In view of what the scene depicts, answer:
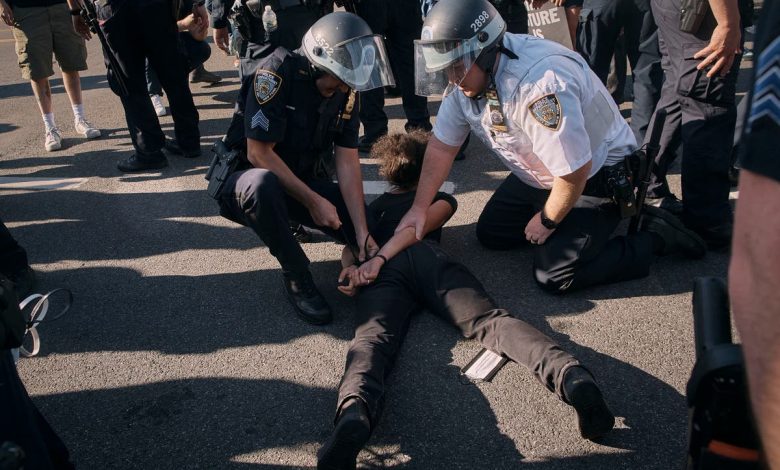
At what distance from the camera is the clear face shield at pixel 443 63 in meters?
2.65

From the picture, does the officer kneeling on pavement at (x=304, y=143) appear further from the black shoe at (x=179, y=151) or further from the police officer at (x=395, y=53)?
the black shoe at (x=179, y=151)

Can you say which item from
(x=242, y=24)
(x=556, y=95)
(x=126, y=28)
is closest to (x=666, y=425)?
(x=556, y=95)

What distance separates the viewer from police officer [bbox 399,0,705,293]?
2.64m

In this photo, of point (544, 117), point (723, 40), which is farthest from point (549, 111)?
point (723, 40)

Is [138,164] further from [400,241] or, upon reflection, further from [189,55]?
[400,241]

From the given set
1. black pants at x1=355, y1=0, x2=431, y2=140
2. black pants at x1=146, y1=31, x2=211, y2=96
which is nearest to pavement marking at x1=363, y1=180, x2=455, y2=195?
black pants at x1=355, y1=0, x2=431, y2=140

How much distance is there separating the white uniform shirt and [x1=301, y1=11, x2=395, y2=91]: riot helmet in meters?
0.41

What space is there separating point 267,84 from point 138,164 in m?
2.10

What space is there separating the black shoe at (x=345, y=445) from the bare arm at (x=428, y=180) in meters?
1.15

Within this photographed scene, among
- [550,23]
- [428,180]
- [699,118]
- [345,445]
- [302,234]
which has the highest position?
[550,23]

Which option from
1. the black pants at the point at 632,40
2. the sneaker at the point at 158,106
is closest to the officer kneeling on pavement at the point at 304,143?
the black pants at the point at 632,40

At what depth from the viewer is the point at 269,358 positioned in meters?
2.71

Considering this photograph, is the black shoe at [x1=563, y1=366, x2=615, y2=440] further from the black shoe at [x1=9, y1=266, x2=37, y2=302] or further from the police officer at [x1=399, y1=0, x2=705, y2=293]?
the black shoe at [x1=9, y1=266, x2=37, y2=302]

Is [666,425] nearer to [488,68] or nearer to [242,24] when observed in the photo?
[488,68]
